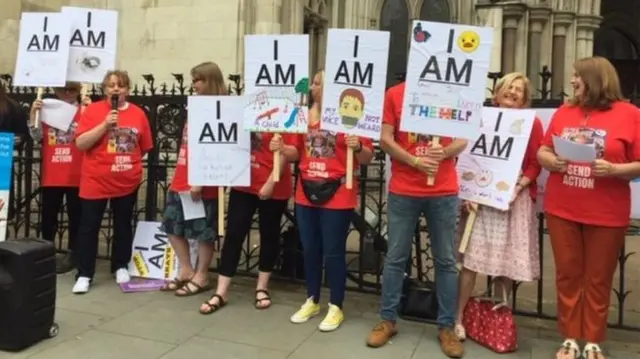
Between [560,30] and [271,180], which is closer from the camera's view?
[271,180]

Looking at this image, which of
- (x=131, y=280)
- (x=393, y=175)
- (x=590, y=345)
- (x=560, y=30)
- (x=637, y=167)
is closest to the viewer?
(x=637, y=167)

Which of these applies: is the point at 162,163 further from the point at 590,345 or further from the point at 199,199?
the point at 590,345

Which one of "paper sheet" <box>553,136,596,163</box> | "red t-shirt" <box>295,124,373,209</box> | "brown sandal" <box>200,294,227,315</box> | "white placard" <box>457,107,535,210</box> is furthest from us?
"brown sandal" <box>200,294,227,315</box>

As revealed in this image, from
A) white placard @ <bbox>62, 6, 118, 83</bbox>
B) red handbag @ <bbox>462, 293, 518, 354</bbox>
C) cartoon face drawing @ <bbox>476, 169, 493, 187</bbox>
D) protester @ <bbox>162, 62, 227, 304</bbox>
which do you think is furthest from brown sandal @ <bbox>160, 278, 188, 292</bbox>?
cartoon face drawing @ <bbox>476, 169, 493, 187</bbox>

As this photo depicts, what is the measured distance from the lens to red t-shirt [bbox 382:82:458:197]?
4.54 metres

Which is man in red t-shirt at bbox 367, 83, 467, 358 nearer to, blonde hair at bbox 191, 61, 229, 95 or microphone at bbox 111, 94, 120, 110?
blonde hair at bbox 191, 61, 229, 95

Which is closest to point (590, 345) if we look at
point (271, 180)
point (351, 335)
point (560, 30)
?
point (351, 335)

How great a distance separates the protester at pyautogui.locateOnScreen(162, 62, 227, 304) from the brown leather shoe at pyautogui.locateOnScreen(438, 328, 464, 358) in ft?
7.46

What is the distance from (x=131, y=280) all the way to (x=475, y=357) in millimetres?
3390

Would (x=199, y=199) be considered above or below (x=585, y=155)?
below

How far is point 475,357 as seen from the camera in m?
4.55

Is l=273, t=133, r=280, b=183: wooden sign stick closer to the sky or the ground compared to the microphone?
A: closer to the ground

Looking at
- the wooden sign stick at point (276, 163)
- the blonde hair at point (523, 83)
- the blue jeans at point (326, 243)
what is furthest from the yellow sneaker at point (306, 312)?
the blonde hair at point (523, 83)

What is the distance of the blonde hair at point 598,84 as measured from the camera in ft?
13.7
